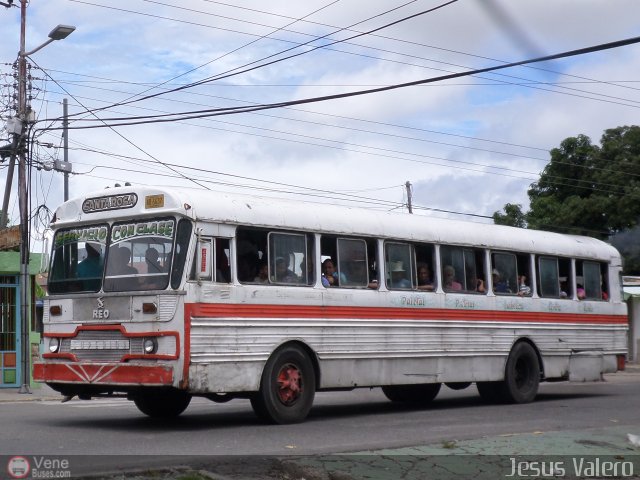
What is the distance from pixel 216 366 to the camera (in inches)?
472

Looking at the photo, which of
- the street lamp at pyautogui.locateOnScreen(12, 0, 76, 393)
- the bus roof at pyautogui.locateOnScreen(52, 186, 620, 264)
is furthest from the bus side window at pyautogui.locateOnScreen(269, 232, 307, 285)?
the street lamp at pyautogui.locateOnScreen(12, 0, 76, 393)

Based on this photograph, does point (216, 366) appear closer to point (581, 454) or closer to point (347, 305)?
point (347, 305)

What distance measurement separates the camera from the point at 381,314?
14.5 meters

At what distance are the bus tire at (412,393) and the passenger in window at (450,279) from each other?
2.14m

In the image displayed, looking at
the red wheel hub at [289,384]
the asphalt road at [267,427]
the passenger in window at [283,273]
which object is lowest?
the asphalt road at [267,427]

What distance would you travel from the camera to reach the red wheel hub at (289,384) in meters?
12.9

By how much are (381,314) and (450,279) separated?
6.18ft

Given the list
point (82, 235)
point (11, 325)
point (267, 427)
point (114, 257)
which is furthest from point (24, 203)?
point (267, 427)

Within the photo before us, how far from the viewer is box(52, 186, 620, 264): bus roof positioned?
483 inches

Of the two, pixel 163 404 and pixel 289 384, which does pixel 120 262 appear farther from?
pixel 289 384

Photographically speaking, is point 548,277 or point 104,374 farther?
point 548,277

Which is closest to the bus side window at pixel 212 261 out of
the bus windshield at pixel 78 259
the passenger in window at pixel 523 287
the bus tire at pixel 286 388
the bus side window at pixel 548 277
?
the bus tire at pixel 286 388

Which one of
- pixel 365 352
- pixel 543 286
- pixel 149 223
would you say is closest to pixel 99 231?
pixel 149 223

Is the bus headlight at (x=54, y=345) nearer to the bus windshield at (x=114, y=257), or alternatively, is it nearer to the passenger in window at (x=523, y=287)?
the bus windshield at (x=114, y=257)
